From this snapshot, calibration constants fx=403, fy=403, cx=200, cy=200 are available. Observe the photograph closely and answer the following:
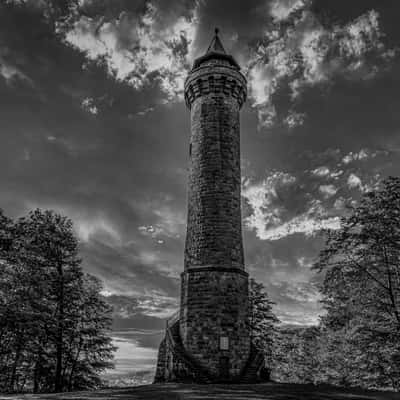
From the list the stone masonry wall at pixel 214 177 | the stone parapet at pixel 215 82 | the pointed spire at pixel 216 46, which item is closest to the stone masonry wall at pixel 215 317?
the stone masonry wall at pixel 214 177

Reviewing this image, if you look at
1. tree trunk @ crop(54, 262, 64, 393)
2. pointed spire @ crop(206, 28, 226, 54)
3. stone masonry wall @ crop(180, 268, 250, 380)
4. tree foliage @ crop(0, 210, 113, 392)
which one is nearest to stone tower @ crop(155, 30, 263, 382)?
stone masonry wall @ crop(180, 268, 250, 380)

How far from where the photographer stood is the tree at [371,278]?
1741 cm

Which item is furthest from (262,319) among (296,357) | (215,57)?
(215,57)

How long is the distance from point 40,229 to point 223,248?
11.0m

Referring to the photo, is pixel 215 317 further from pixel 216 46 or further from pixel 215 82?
pixel 216 46

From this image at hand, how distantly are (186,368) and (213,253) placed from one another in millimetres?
6323

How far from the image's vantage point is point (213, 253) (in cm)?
2330

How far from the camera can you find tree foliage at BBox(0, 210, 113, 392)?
19.5m

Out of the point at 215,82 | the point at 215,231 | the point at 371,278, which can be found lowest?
the point at 371,278

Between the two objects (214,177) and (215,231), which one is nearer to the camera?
(215,231)

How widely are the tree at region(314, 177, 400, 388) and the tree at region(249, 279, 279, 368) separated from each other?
37.8ft

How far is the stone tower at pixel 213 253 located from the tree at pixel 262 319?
8.55 meters

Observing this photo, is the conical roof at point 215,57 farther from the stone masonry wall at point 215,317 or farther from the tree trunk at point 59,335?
the tree trunk at point 59,335

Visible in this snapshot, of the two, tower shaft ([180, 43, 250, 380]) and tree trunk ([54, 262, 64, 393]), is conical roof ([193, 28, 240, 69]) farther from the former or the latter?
tree trunk ([54, 262, 64, 393])
